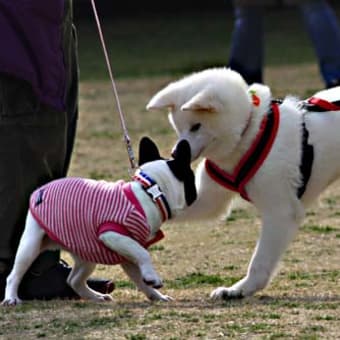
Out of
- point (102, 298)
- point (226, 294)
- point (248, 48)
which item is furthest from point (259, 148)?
point (248, 48)

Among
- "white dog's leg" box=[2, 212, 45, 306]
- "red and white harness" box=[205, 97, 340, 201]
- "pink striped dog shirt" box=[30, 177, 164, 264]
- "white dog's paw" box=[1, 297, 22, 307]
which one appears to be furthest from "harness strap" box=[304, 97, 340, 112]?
"white dog's paw" box=[1, 297, 22, 307]

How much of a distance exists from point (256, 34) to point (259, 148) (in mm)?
6859

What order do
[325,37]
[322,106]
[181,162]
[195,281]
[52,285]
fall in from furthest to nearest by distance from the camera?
[325,37] < [195,281] < [322,106] < [52,285] < [181,162]

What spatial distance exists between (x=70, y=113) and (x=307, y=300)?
1.30 metres

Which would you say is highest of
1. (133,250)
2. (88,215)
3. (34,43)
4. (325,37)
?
(34,43)

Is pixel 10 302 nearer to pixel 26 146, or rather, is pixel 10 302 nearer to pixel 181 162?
→ pixel 26 146

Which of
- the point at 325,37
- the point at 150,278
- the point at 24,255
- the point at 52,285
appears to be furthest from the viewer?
the point at 325,37

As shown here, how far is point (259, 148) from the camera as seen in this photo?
524 centimetres

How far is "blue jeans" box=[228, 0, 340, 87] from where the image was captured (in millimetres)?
11562

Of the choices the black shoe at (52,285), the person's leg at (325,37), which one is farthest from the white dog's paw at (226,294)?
the person's leg at (325,37)

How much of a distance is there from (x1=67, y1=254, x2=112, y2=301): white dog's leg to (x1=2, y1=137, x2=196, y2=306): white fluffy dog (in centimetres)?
14

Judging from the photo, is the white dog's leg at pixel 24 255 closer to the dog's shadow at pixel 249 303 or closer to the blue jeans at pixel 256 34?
the dog's shadow at pixel 249 303

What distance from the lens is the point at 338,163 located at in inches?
211

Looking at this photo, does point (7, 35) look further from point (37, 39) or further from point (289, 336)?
point (289, 336)
